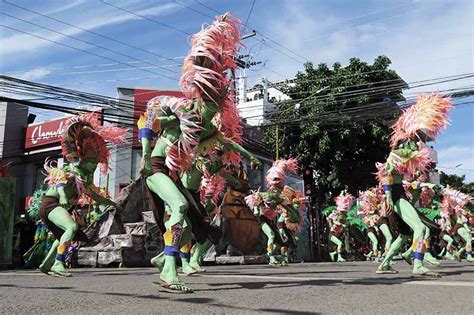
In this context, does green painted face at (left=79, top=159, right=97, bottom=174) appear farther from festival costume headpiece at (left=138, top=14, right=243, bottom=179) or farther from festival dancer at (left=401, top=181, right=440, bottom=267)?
festival dancer at (left=401, top=181, right=440, bottom=267)

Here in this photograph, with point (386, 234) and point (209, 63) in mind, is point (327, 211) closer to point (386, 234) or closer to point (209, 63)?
point (386, 234)

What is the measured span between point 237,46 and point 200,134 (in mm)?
1196

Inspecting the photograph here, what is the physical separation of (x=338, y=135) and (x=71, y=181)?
19.0 metres

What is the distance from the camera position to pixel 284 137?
2544 centimetres

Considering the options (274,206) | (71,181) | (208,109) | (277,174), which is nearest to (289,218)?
(274,206)

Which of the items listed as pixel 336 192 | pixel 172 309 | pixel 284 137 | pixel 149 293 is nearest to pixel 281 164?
pixel 149 293

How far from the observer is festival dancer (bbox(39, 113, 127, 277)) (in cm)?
801

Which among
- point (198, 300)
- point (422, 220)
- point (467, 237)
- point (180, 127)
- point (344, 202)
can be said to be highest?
point (344, 202)

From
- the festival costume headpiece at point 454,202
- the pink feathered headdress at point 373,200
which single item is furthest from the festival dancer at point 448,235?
the pink feathered headdress at point 373,200

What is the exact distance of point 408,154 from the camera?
7328 mm

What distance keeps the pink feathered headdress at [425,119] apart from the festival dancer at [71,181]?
196 inches

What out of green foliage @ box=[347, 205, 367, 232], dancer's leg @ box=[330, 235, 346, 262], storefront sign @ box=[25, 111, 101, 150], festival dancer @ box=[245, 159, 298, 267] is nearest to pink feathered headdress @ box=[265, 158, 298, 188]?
festival dancer @ box=[245, 159, 298, 267]

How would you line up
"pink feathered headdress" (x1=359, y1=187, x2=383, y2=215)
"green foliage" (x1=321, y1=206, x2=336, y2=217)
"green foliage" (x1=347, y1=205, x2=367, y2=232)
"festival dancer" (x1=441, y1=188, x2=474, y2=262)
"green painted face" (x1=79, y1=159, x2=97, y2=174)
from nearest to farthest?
"green painted face" (x1=79, y1=159, x2=97, y2=174), "pink feathered headdress" (x1=359, y1=187, x2=383, y2=215), "festival dancer" (x1=441, y1=188, x2=474, y2=262), "green foliage" (x1=347, y1=205, x2=367, y2=232), "green foliage" (x1=321, y1=206, x2=336, y2=217)

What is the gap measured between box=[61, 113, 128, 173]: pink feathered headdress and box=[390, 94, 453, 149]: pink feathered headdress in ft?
17.1
